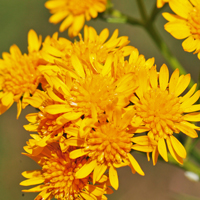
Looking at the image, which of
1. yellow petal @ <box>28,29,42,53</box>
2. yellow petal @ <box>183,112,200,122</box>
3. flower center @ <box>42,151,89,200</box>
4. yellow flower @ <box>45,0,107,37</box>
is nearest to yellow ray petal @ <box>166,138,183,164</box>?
yellow petal @ <box>183,112,200,122</box>

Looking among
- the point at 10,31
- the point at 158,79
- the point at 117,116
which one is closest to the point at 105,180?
the point at 117,116

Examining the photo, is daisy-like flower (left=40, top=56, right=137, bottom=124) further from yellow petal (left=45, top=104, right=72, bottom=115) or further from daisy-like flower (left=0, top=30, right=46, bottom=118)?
daisy-like flower (left=0, top=30, right=46, bottom=118)

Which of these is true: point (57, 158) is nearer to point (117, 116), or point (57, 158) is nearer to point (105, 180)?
point (105, 180)

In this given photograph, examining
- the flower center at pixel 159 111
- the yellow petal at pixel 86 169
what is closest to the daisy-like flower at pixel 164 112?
the flower center at pixel 159 111

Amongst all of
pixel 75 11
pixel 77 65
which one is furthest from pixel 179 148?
pixel 75 11

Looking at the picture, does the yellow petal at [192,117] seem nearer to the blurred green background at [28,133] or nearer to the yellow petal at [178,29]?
the yellow petal at [178,29]
